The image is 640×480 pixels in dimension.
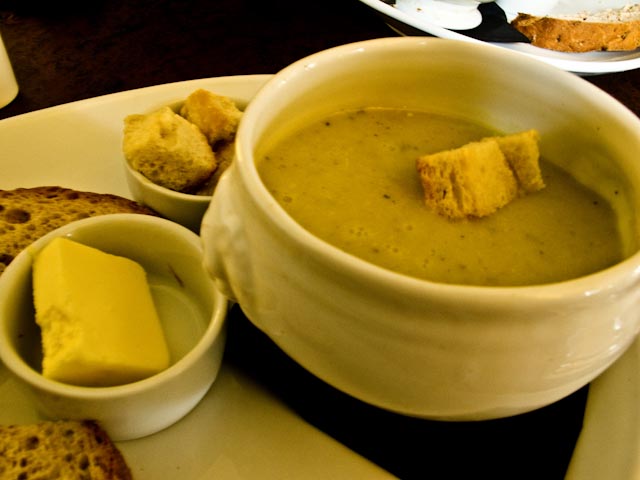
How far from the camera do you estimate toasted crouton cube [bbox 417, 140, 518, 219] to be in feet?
2.05

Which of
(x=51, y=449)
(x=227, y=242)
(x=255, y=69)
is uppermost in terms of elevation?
(x=227, y=242)

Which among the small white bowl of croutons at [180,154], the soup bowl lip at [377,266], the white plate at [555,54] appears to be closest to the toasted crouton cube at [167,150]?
the small white bowl of croutons at [180,154]

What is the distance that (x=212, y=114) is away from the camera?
111cm

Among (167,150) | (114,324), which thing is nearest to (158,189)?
(167,150)

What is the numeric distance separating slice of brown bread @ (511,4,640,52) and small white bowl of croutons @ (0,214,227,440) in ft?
3.28

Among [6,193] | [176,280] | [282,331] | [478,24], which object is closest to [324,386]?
[282,331]

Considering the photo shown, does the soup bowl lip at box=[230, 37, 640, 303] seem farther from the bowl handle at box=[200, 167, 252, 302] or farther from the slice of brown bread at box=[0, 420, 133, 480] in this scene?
the slice of brown bread at box=[0, 420, 133, 480]

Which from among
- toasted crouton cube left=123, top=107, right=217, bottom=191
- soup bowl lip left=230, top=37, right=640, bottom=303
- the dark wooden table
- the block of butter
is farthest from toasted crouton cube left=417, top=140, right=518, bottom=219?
toasted crouton cube left=123, top=107, right=217, bottom=191

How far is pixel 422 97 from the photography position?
0.80 metres

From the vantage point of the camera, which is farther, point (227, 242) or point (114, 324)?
point (114, 324)

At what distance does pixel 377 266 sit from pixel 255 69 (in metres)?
1.15

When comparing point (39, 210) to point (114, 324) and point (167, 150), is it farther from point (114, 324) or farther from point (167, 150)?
point (114, 324)

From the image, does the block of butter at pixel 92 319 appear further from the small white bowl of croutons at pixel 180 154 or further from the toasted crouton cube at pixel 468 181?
the toasted crouton cube at pixel 468 181

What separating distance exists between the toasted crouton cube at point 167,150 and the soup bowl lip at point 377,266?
1.40 ft
